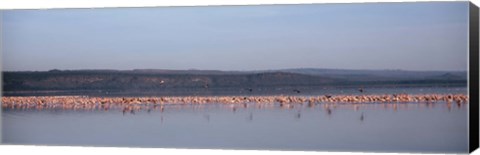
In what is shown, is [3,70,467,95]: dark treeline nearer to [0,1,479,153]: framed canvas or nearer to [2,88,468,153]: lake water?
[0,1,479,153]: framed canvas

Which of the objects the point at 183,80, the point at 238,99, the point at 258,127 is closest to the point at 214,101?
the point at 238,99

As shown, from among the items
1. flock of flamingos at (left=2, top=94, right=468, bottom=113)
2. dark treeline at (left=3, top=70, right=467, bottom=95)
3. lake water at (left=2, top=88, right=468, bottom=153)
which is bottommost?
lake water at (left=2, top=88, right=468, bottom=153)

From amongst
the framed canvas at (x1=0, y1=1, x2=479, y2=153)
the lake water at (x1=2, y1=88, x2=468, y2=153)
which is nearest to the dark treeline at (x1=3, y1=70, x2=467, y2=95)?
the framed canvas at (x1=0, y1=1, x2=479, y2=153)

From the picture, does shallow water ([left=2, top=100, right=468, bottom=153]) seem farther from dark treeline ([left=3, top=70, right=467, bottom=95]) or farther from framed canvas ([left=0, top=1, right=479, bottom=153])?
dark treeline ([left=3, top=70, right=467, bottom=95])

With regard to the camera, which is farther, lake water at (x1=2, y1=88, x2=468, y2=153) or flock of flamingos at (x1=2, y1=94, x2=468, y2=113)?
flock of flamingos at (x1=2, y1=94, x2=468, y2=113)

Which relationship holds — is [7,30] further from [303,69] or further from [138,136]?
[303,69]

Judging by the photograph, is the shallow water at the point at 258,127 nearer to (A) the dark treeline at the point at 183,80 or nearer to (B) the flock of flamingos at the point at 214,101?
(B) the flock of flamingos at the point at 214,101

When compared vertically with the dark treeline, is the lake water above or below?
below
